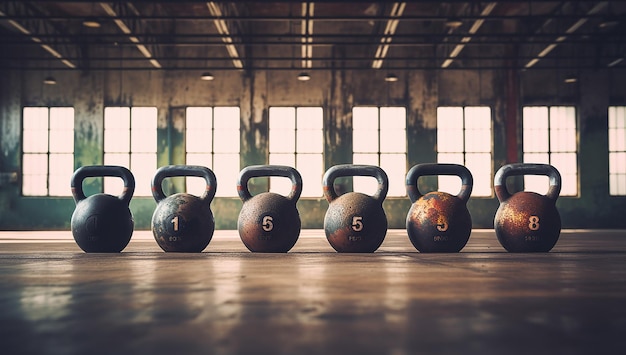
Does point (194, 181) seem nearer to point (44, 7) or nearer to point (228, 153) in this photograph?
point (228, 153)

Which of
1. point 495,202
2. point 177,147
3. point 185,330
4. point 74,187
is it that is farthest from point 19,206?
point 185,330

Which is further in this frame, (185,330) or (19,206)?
(19,206)

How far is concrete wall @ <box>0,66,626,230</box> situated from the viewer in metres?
18.5

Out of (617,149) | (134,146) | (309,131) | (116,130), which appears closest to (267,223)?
(309,131)

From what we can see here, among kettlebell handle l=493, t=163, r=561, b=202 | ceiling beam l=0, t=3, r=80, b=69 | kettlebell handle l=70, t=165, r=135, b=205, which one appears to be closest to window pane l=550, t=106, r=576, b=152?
kettlebell handle l=493, t=163, r=561, b=202

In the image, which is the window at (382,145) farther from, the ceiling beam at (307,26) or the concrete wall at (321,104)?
the ceiling beam at (307,26)

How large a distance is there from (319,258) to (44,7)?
14.0 metres

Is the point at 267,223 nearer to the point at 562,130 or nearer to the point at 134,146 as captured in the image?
the point at 134,146

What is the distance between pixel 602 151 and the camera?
18.7 m

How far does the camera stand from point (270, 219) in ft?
22.7

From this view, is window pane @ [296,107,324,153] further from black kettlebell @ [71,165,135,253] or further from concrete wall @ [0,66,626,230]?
black kettlebell @ [71,165,135,253]

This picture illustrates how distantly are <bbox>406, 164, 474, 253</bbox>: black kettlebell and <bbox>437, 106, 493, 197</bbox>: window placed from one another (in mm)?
11605

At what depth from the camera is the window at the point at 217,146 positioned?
1844cm

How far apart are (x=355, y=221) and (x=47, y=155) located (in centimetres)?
1487
